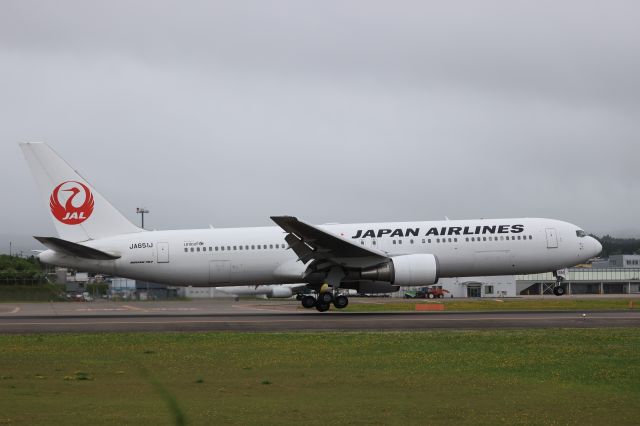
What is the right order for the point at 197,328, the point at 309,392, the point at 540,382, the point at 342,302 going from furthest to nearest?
the point at 342,302
the point at 197,328
the point at 540,382
the point at 309,392

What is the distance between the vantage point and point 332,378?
14789 millimetres

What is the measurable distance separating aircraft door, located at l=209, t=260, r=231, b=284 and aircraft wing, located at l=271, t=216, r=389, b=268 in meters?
3.44

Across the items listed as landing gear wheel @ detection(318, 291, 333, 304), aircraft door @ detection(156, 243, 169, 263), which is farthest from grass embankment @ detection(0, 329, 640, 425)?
aircraft door @ detection(156, 243, 169, 263)

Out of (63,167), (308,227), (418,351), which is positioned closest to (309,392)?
(418,351)

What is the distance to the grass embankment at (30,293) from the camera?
50906mm

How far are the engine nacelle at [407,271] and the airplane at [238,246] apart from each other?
3.77ft

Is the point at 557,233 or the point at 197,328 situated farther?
the point at 557,233

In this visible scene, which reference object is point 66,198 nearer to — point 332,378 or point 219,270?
point 219,270

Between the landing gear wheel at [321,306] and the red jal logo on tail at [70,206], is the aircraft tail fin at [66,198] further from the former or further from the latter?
the landing gear wheel at [321,306]

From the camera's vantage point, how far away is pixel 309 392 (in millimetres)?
13266

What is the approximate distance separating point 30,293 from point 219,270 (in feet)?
70.9

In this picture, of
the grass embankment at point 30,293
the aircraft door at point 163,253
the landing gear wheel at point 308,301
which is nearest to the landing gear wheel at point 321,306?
the landing gear wheel at point 308,301

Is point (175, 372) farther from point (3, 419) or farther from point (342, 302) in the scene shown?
→ point (342, 302)

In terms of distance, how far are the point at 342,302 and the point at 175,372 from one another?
18.6 metres
